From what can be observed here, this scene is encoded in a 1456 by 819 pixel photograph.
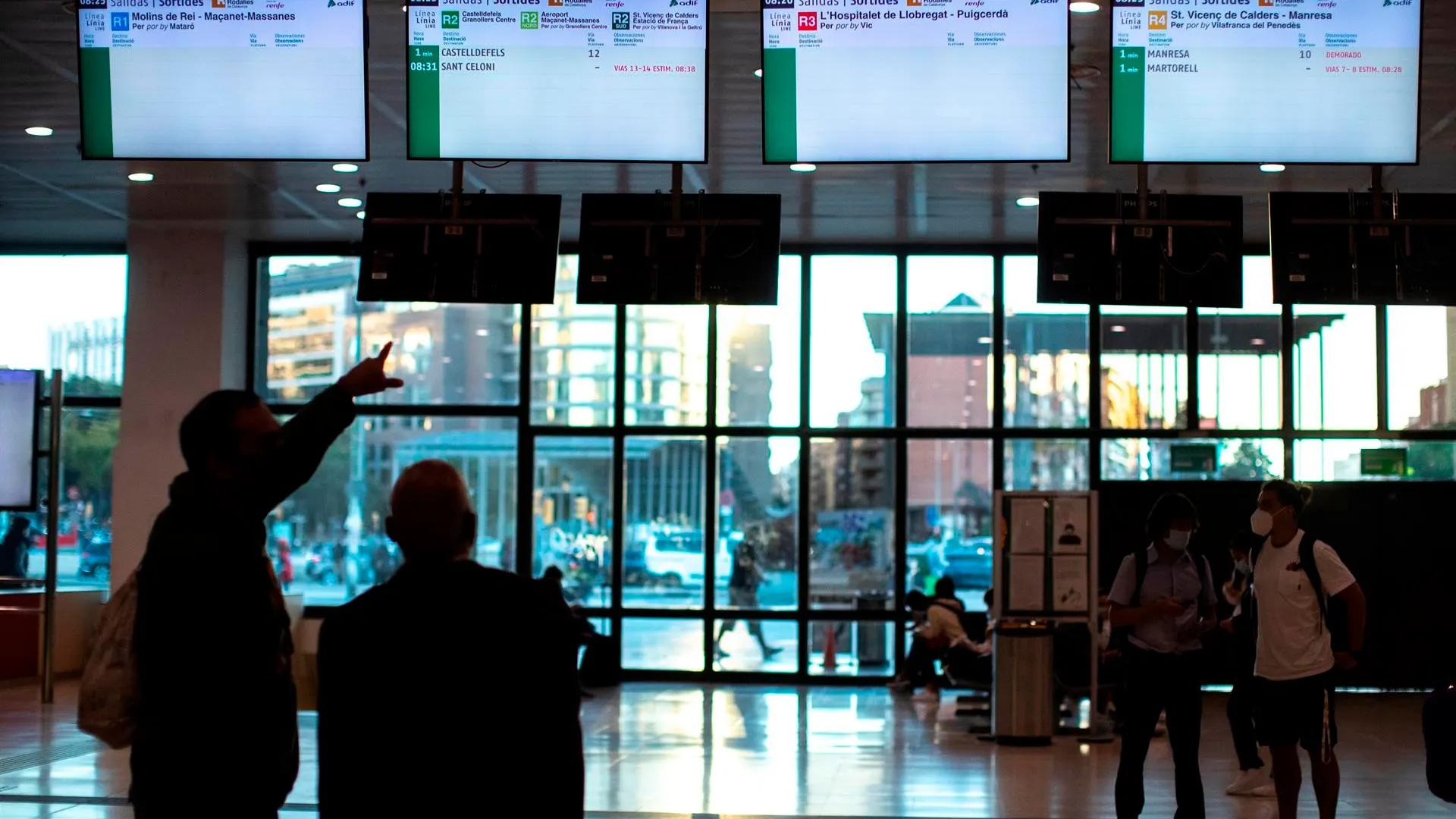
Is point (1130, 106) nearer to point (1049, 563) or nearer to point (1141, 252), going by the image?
point (1141, 252)

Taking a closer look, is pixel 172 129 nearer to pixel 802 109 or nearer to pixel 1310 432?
pixel 802 109

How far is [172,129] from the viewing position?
559 centimetres

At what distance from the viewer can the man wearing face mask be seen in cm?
575

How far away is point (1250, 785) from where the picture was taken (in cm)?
752

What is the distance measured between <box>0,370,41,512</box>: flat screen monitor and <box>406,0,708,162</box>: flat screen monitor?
6.82 metres

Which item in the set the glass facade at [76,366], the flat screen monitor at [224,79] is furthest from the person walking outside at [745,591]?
the flat screen monitor at [224,79]

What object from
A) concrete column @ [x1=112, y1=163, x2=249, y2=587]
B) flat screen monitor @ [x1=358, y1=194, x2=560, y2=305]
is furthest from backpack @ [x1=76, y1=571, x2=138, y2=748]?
concrete column @ [x1=112, y1=163, x2=249, y2=587]

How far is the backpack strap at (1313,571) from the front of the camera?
218 inches

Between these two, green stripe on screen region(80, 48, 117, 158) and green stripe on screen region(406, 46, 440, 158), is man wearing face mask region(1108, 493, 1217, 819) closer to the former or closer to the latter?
green stripe on screen region(406, 46, 440, 158)

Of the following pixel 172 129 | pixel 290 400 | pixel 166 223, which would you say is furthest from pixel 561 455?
pixel 172 129

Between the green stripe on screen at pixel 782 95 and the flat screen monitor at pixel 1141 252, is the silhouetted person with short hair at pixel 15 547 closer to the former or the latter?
the green stripe on screen at pixel 782 95

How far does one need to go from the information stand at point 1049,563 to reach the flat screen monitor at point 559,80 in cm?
525

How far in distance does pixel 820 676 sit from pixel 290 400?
207 inches

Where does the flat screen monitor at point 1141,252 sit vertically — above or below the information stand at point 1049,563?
above
